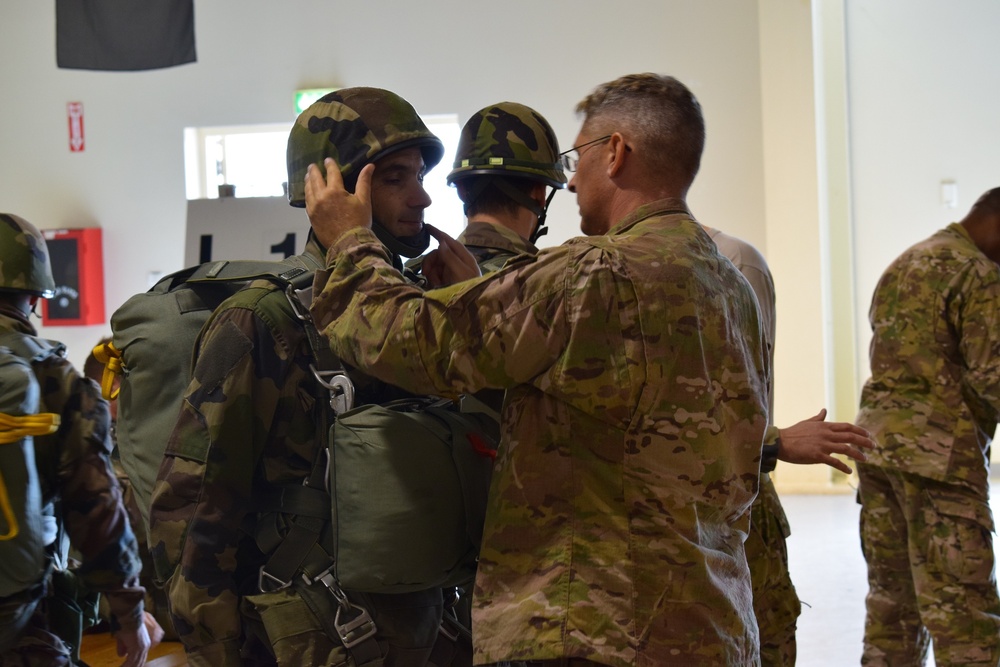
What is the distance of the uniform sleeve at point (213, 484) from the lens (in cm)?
147

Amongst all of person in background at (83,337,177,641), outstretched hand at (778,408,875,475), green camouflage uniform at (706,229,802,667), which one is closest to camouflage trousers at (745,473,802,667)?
green camouflage uniform at (706,229,802,667)

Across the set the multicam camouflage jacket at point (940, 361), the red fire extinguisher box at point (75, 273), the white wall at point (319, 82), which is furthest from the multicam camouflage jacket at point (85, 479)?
the red fire extinguisher box at point (75, 273)

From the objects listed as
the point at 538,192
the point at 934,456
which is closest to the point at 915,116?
the point at 934,456

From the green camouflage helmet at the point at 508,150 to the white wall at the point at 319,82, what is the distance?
4503mm

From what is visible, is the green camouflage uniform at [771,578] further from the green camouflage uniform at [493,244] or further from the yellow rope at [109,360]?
the yellow rope at [109,360]

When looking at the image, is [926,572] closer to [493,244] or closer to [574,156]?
[493,244]

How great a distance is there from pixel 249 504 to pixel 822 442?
88cm

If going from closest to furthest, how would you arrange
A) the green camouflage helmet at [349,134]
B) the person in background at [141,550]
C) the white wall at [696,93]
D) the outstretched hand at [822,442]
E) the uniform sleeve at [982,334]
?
the outstretched hand at [822,442]
the green camouflage helmet at [349,134]
the uniform sleeve at [982,334]
the person in background at [141,550]
the white wall at [696,93]

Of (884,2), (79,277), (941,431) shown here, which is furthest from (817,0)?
(79,277)

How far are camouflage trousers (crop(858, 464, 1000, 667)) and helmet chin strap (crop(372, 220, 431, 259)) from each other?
2.07 m

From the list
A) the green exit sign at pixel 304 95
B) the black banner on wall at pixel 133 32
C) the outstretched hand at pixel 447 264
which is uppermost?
the black banner on wall at pixel 133 32

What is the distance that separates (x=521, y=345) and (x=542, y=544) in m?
0.27

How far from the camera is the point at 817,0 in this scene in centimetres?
680

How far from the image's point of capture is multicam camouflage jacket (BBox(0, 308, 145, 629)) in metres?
2.33
